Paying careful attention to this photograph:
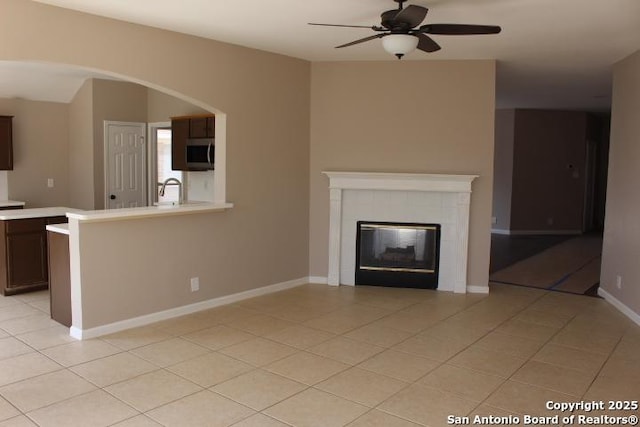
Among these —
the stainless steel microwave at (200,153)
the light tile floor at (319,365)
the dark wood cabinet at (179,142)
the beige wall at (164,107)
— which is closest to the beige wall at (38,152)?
the beige wall at (164,107)

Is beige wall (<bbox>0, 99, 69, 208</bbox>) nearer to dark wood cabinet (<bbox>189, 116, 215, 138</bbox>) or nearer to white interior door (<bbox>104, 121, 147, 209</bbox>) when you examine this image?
white interior door (<bbox>104, 121, 147, 209</bbox>)

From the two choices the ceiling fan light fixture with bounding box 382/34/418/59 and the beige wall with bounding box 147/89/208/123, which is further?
the beige wall with bounding box 147/89/208/123

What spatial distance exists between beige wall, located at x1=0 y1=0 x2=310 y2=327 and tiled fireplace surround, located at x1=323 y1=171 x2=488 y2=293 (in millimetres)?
380

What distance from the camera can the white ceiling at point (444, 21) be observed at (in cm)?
370

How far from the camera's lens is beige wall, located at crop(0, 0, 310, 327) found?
12.9ft

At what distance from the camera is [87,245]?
411 centimetres

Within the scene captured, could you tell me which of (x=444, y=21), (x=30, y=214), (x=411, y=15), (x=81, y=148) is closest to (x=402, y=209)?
(x=444, y=21)

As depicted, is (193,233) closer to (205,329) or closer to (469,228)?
(205,329)

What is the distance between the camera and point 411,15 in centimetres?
317

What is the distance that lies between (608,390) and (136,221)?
367 centimetres

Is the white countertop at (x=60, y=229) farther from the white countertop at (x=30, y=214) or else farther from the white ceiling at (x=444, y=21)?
the white ceiling at (x=444, y=21)

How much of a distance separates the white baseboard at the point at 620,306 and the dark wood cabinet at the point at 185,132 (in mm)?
4783

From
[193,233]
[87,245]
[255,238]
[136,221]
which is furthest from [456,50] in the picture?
[87,245]

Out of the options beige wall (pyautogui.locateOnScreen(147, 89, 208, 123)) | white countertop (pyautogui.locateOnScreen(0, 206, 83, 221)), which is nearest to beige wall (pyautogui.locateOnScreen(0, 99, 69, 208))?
beige wall (pyautogui.locateOnScreen(147, 89, 208, 123))
